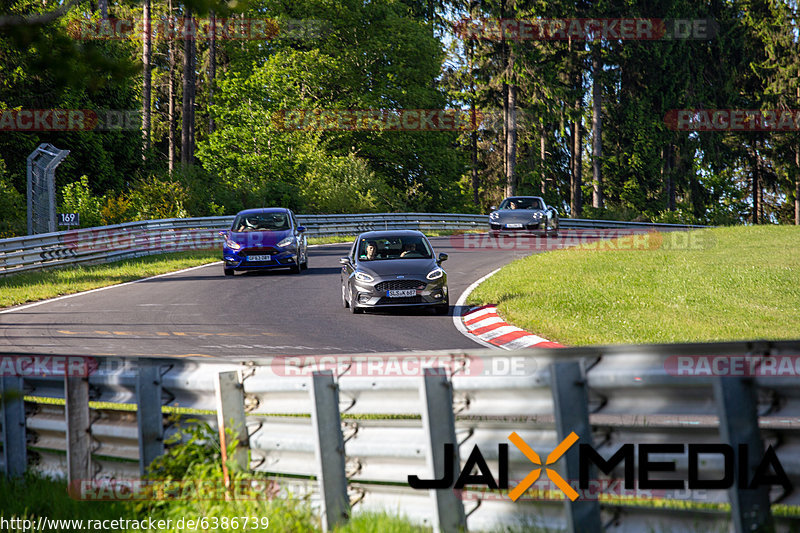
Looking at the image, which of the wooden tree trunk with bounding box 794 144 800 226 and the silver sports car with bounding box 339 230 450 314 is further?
the wooden tree trunk with bounding box 794 144 800 226

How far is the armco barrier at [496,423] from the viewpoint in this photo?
3.81 meters

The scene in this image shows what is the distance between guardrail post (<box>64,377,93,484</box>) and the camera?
19.9 feet

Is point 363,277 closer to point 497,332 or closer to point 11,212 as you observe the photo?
point 497,332

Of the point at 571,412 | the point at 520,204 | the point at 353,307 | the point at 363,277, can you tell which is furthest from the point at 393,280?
the point at 520,204

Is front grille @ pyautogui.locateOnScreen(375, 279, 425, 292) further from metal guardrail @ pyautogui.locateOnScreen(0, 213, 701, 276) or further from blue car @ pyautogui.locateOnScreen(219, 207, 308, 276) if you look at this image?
metal guardrail @ pyautogui.locateOnScreen(0, 213, 701, 276)

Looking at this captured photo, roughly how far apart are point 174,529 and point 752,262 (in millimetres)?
21018

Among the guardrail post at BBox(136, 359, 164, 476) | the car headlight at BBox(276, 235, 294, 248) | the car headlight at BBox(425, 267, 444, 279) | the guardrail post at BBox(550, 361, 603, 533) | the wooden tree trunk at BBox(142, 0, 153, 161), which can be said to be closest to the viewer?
the guardrail post at BBox(550, 361, 603, 533)

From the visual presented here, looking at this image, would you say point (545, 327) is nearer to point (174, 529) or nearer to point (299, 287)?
point (299, 287)

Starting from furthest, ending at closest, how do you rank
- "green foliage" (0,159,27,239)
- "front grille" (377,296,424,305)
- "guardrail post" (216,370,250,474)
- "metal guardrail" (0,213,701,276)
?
"green foliage" (0,159,27,239)
"metal guardrail" (0,213,701,276)
"front grille" (377,296,424,305)
"guardrail post" (216,370,250,474)

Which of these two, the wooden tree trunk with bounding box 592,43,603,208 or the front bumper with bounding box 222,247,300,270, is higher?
the wooden tree trunk with bounding box 592,43,603,208

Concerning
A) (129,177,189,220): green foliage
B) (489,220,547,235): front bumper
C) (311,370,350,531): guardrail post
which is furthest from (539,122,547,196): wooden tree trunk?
(311,370,350,531): guardrail post

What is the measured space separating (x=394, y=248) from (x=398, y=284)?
1405 mm

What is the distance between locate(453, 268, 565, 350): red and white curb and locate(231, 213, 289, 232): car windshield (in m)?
7.85

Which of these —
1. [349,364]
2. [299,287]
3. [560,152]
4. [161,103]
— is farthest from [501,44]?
[349,364]
